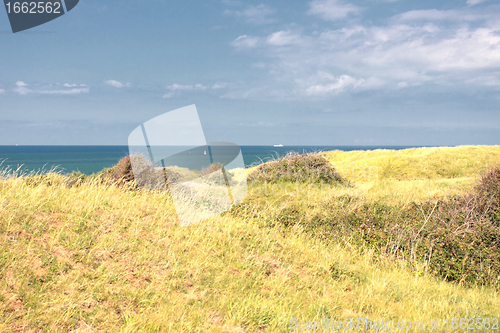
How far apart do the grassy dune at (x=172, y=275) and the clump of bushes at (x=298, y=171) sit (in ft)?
31.3

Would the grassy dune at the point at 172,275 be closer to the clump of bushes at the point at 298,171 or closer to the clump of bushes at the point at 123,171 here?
the clump of bushes at the point at 123,171

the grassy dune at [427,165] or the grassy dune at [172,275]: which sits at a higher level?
the grassy dune at [427,165]

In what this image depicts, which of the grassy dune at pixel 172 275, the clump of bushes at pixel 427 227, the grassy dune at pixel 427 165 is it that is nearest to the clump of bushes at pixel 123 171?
the grassy dune at pixel 172 275

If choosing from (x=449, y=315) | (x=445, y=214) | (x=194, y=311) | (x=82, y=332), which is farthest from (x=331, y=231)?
(x=82, y=332)

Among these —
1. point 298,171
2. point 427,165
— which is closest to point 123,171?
point 298,171

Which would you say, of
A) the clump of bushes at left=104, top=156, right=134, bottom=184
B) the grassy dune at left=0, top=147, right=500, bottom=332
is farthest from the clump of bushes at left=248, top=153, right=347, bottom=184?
the grassy dune at left=0, top=147, right=500, bottom=332

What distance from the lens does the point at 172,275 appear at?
5812 millimetres

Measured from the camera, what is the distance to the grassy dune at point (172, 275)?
466cm

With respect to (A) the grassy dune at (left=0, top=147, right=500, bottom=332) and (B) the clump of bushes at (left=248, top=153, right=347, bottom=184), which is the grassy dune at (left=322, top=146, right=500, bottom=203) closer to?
(B) the clump of bushes at (left=248, top=153, right=347, bottom=184)

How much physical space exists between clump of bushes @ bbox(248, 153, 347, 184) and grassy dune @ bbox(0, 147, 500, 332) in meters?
9.54

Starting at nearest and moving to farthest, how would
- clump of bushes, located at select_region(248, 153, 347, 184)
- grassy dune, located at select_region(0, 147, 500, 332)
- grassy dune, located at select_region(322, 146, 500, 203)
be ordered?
grassy dune, located at select_region(0, 147, 500, 332) < clump of bushes, located at select_region(248, 153, 347, 184) < grassy dune, located at select_region(322, 146, 500, 203)

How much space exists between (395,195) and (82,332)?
14923mm

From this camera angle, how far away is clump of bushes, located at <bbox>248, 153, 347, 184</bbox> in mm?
19475

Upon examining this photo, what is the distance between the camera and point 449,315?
589cm
